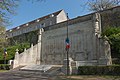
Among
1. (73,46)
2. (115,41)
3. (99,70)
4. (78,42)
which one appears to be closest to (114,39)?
(115,41)

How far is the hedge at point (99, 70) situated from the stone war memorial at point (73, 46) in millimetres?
1162

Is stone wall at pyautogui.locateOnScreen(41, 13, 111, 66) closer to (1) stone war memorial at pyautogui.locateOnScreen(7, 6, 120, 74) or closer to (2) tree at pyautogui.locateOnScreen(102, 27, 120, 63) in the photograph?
(1) stone war memorial at pyautogui.locateOnScreen(7, 6, 120, 74)

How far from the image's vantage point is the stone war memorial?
932 inches

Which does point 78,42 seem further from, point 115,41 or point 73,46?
point 115,41

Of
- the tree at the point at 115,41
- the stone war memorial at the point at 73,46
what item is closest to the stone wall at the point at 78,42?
the stone war memorial at the point at 73,46

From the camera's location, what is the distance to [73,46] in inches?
1174

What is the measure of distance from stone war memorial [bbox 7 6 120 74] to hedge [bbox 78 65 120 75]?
3.81 ft

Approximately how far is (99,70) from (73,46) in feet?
37.5

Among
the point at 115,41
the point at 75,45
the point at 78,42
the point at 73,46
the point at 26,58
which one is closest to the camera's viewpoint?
the point at 115,41

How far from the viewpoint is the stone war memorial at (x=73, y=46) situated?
932 inches

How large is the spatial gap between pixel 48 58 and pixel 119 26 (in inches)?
591

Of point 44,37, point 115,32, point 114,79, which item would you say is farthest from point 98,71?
point 44,37

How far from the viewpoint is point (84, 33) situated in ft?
93.2

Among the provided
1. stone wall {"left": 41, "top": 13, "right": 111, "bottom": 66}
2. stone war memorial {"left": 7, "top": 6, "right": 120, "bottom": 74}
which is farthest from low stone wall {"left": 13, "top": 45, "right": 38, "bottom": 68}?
stone wall {"left": 41, "top": 13, "right": 111, "bottom": 66}
